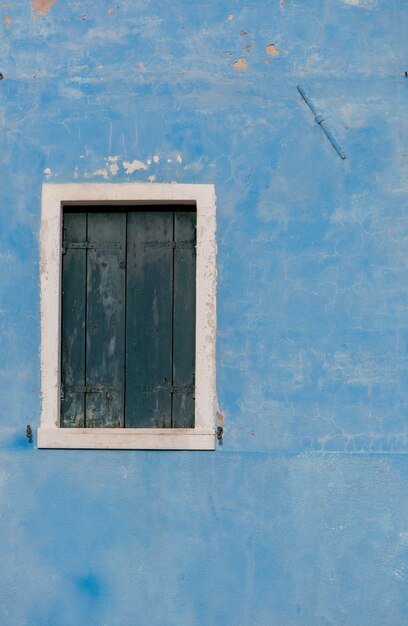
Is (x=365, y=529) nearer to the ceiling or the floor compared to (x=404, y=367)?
nearer to the floor

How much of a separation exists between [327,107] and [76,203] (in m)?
1.49

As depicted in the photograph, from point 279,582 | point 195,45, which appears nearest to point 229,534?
point 279,582

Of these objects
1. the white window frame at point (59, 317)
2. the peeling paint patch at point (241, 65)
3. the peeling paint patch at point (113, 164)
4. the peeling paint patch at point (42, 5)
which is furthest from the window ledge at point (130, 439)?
the peeling paint patch at point (42, 5)

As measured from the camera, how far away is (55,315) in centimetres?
475

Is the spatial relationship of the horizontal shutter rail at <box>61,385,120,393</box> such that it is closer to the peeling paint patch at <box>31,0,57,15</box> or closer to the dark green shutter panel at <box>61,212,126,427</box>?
the dark green shutter panel at <box>61,212,126,427</box>

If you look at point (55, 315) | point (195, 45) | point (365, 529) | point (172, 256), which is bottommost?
point (365, 529)

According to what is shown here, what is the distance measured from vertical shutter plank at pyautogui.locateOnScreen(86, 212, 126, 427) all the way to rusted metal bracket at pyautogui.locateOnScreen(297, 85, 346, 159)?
1199mm

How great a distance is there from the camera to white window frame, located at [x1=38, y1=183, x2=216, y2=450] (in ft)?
15.3

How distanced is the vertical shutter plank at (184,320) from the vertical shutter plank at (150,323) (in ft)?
0.12

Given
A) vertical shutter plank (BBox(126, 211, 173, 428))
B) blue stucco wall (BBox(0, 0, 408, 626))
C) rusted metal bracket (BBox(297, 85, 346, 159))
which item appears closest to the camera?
blue stucco wall (BBox(0, 0, 408, 626))

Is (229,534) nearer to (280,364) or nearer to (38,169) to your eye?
(280,364)

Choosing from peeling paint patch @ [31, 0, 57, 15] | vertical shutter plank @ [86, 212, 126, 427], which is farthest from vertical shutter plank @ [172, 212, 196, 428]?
peeling paint patch @ [31, 0, 57, 15]

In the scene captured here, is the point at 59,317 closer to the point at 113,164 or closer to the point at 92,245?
the point at 92,245

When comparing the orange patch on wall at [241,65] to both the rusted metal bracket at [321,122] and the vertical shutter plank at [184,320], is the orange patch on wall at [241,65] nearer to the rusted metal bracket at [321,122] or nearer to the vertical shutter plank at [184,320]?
the rusted metal bracket at [321,122]
